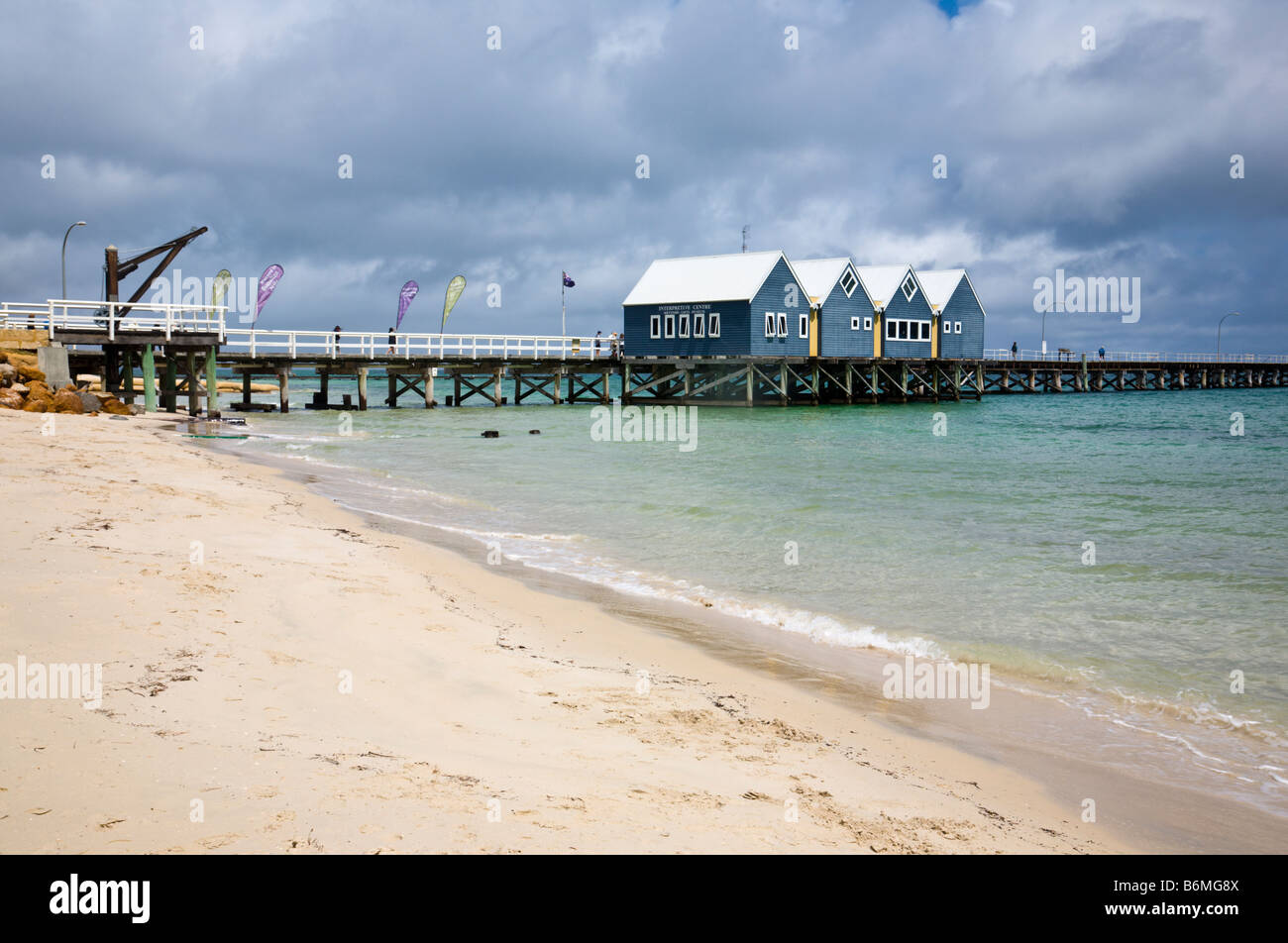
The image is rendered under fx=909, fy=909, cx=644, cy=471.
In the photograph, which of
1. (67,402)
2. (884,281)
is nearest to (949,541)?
(67,402)

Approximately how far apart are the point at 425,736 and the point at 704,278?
49.4 m

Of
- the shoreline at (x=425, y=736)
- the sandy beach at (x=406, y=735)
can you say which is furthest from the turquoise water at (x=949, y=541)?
the sandy beach at (x=406, y=735)

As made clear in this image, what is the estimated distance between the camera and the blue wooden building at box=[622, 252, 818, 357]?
5006 centimetres

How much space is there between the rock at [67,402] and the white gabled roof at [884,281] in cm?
4431

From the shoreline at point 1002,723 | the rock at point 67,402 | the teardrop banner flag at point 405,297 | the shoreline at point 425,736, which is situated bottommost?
the shoreline at point 1002,723

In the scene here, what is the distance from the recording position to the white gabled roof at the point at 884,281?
5719cm

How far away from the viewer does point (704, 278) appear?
52.2m

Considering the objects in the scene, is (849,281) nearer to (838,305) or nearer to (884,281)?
(838,305)

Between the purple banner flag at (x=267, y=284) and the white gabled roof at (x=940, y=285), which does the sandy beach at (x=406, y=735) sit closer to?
the purple banner flag at (x=267, y=284)

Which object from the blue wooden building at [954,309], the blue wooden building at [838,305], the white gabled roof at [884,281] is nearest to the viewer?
the blue wooden building at [838,305]
